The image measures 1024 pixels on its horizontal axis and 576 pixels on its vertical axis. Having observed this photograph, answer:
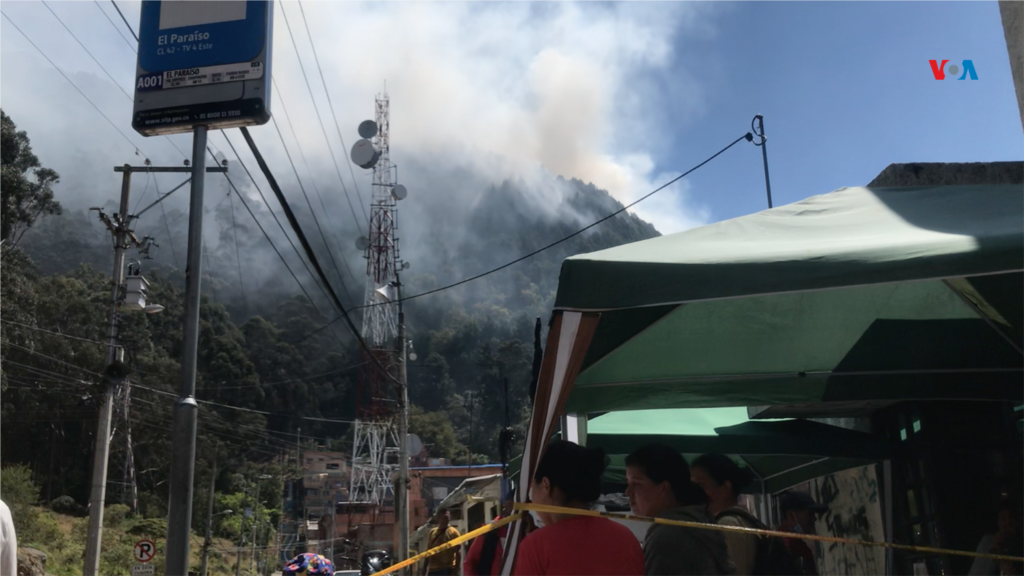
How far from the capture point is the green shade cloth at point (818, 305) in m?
2.77

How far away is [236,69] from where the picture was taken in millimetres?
7391

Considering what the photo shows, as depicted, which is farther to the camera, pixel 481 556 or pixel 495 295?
pixel 495 295

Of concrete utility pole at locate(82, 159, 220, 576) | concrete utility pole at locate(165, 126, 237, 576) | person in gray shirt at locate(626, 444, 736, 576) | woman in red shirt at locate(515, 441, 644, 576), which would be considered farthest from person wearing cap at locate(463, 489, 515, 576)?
concrete utility pole at locate(82, 159, 220, 576)

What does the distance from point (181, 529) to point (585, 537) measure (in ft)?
16.4

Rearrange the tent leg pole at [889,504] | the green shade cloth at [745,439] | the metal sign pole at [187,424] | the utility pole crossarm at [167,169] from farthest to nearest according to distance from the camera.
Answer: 1. the utility pole crossarm at [167,169]
2. the metal sign pole at [187,424]
3. the tent leg pole at [889,504]
4. the green shade cloth at [745,439]

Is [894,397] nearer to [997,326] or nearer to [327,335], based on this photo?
[997,326]

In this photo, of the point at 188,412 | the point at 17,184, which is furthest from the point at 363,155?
the point at 188,412

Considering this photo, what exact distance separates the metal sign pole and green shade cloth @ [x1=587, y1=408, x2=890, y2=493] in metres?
3.27

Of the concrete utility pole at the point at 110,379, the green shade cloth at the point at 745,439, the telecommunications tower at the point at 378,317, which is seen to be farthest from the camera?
the telecommunications tower at the point at 378,317

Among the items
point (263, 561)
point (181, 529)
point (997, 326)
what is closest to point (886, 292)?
point (997, 326)

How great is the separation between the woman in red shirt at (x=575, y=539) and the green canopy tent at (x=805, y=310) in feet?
A: 1.01

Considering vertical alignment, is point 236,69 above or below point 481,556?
above

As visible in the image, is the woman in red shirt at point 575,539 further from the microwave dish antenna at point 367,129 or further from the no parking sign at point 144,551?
the microwave dish antenna at point 367,129

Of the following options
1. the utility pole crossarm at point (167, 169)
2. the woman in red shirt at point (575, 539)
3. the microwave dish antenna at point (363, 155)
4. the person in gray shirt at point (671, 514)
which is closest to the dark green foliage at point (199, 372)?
the utility pole crossarm at point (167, 169)
